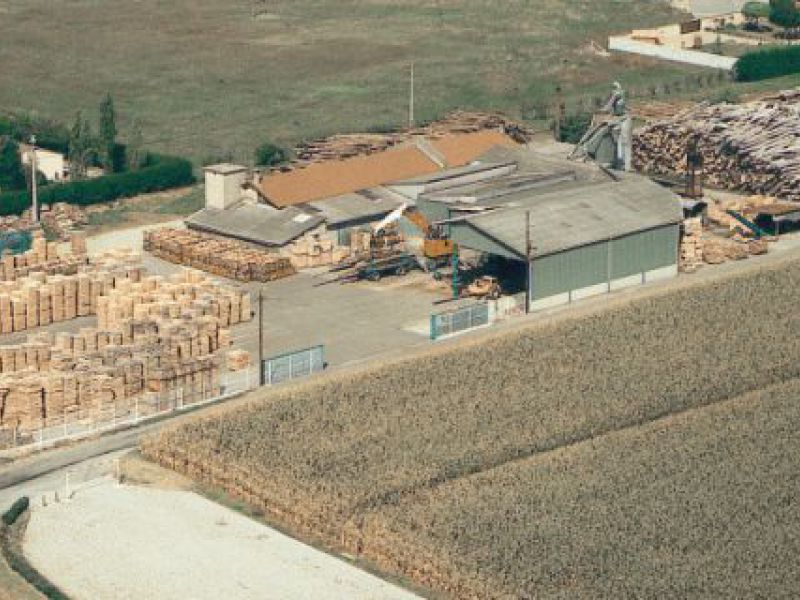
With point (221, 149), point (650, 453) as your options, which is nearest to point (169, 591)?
point (650, 453)

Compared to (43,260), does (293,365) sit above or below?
below

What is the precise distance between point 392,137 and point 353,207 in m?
14.6

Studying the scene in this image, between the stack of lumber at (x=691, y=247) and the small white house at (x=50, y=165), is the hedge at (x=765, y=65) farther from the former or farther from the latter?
the small white house at (x=50, y=165)

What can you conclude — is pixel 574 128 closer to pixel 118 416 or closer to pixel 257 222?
pixel 257 222

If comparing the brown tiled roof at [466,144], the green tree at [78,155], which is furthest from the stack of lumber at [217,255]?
the brown tiled roof at [466,144]

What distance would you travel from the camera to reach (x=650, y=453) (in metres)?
61.9

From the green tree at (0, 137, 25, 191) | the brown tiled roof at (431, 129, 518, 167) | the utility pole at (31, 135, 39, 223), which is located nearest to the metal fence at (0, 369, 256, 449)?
the utility pole at (31, 135, 39, 223)

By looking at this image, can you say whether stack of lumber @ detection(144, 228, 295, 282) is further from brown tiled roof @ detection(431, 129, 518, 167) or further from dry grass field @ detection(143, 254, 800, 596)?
brown tiled roof @ detection(431, 129, 518, 167)

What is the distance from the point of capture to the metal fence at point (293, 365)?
2763 inches

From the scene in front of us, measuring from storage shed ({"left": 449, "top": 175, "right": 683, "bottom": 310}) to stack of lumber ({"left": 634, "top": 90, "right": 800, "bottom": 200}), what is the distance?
1278 centimetres

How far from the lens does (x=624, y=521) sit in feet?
184

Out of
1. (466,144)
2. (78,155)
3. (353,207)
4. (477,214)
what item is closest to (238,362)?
(477,214)

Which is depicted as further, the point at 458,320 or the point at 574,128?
the point at 574,128

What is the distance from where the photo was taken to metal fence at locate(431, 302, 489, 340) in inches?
2963
